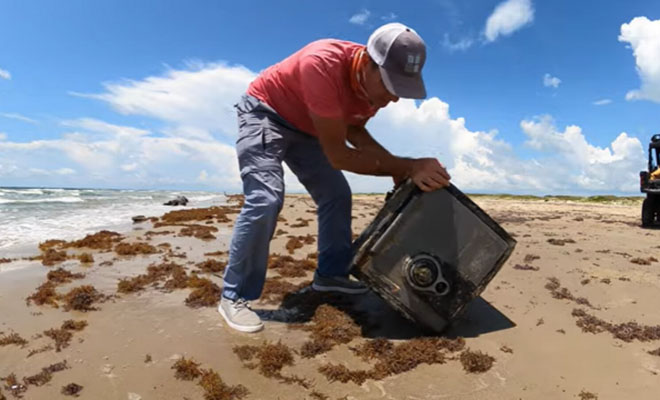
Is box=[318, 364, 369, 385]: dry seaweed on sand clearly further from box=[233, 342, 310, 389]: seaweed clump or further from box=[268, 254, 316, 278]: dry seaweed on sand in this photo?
box=[268, 254, 316, 278]: dry seaweed on sand

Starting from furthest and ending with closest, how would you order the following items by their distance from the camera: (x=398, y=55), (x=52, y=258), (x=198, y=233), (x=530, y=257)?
(x=198, y=233) < (x=52, y=258) < (x=530, y=257) < (x=398, y=55)

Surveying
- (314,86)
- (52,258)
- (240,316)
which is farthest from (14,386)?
(52,258)

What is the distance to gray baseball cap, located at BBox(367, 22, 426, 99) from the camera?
2.45 metres

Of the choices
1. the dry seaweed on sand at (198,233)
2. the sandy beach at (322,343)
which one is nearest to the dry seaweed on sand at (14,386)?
the sandy beach at (322,343)

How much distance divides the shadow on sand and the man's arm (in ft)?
3.33

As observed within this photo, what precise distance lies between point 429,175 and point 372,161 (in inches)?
15.9

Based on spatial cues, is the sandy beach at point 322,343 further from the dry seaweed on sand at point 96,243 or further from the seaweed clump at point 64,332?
the dry seaweed on sand at point 96,243

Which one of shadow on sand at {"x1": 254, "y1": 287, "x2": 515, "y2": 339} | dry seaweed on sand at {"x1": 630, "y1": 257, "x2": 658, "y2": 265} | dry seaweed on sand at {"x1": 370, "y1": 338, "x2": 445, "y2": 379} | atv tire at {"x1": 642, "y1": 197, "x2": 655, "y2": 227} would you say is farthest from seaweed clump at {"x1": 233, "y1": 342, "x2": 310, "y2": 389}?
atv tire at {"x1": 642, "y1": 197, "x2": 655, "y2": 227}

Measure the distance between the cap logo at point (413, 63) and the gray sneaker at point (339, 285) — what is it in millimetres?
1979

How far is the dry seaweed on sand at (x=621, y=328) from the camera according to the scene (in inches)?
102

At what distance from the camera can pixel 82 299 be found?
3395mm

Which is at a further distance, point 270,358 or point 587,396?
point 270,358

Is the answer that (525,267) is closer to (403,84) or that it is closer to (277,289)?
(277,289)

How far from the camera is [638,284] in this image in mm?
3787
